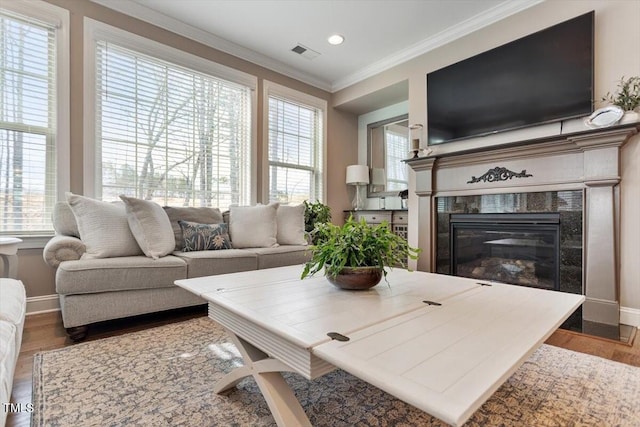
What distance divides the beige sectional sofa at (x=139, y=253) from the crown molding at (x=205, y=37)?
5.99ft

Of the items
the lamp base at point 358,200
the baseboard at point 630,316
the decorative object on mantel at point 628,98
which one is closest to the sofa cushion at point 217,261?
the lamp base at point 358,200

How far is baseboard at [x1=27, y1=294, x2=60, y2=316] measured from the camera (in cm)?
246

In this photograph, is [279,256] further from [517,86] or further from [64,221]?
[517,86]

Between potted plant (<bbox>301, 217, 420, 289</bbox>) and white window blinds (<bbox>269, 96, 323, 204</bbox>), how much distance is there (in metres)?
2.71

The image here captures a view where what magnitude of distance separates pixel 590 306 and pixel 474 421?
1.82 m

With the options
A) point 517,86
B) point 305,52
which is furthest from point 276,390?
point 305,52

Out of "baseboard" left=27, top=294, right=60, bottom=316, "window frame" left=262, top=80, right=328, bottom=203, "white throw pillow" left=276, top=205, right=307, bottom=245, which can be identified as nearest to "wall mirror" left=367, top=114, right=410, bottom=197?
"window frame" left=262, top=80, right=328, bottom=203

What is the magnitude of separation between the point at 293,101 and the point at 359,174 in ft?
4.39

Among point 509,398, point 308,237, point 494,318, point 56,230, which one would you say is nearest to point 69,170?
point 56,230

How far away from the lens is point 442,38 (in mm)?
3332

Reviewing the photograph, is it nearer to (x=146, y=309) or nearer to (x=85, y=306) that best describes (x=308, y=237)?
(x=146, y=309)

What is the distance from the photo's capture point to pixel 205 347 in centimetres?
181

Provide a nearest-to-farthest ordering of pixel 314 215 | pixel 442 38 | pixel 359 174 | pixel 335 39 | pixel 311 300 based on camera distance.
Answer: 1. pixel 311 300
2. pixel 442 38
3. pixel 335 39
4. pixel 314 215
5. pixel 359 174

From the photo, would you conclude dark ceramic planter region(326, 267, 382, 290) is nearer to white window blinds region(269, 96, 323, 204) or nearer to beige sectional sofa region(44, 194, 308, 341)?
beige sectional sofa region(44, 194, 308, 341)
